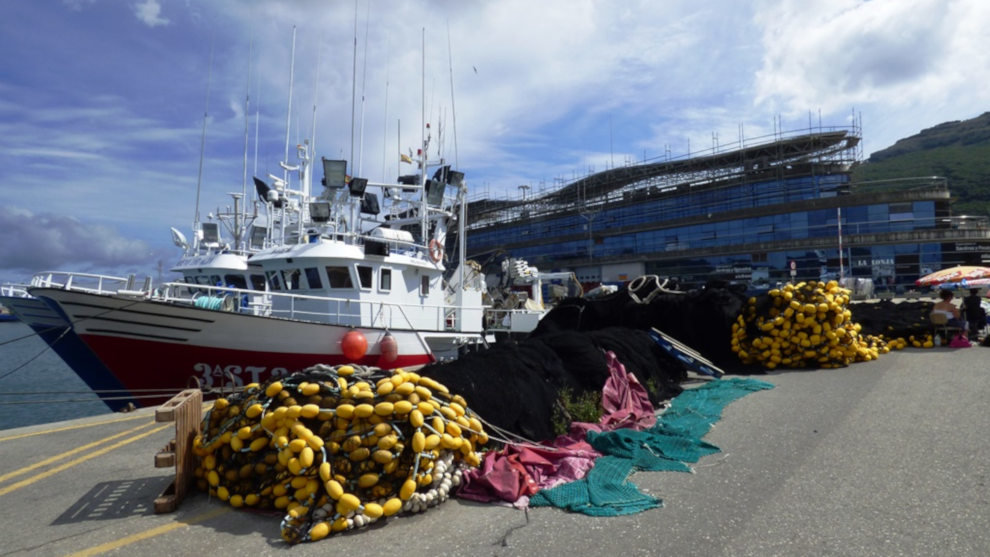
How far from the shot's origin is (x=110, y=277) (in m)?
10.9

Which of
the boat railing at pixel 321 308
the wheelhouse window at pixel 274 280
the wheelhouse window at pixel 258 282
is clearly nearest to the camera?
the boat railing at pixel 321 308

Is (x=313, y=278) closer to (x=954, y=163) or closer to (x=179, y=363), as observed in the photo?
(x=179, y=363)

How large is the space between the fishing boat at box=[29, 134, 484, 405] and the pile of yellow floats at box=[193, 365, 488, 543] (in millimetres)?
6318

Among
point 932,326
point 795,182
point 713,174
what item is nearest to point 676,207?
point 713,174

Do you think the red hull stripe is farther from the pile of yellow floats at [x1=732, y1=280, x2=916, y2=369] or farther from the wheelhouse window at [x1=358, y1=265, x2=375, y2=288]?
the pile of yellow floats at [x1=732, y1=280, x2=916, y2=369]

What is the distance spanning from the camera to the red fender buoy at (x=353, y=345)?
35.2ft

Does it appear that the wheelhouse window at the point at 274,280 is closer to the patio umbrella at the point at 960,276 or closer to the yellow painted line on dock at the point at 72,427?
the yellow painted line on dock at the point at 72,427

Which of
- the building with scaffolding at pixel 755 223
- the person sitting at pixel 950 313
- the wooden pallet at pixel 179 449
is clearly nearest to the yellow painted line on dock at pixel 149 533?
the wooden pallet at pixel 179 449

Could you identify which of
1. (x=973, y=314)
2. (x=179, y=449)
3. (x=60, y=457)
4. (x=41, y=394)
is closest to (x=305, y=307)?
(x=41, y=394)

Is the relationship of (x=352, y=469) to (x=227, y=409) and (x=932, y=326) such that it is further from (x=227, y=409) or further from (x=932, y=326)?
(x=932, y=326)

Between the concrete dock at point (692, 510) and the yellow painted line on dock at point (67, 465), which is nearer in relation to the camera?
the concrete dock at point (692, 510)

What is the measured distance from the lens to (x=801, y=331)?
1025cm

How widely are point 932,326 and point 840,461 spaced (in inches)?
396

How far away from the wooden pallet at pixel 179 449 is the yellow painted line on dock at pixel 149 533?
0.81ft
